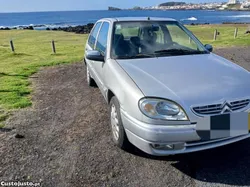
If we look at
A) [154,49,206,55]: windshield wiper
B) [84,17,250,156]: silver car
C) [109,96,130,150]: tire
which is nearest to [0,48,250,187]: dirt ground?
[109,96,130,150]: tire

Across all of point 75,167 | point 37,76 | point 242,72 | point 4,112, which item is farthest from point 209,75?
point 37,76

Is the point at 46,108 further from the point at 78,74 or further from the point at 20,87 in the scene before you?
the point at 78,74

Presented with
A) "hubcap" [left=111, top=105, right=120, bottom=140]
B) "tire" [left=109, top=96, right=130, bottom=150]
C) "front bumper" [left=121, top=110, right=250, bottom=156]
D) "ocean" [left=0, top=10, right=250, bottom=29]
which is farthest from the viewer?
"ocean" [left=0, top=10, right=250, bottom=29]

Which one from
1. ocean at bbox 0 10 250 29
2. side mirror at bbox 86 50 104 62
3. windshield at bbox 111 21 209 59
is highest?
windshield at bbox 111 21 209 59

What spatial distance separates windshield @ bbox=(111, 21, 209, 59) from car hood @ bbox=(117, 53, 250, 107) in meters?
0.25

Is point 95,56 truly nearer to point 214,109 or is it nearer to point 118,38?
point 118,38

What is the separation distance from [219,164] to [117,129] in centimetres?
136

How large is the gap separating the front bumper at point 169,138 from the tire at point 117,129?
34cm

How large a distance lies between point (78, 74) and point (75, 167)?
5362mm

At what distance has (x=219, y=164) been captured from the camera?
317 centimetres

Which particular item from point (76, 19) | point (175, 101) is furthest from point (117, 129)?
point (76, 19)

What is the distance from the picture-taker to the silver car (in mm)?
Answer: 2748

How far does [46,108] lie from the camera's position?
17.2 ft

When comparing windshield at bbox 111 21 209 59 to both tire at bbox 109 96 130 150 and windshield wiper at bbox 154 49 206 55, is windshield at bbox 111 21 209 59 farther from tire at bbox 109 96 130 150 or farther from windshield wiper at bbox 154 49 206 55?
tire at bbox 109 96 130 150
